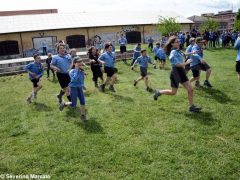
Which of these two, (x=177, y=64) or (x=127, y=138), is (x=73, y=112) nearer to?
(x=127, y=138)

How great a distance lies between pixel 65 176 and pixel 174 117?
370 centimetres

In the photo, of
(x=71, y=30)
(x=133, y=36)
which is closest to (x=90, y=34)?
(x=71, y=30)

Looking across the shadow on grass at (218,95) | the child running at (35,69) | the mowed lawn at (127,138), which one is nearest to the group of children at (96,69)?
the child running at (35,69)

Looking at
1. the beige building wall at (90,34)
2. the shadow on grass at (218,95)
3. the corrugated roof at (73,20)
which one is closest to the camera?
the shadow on grass at (218,95)

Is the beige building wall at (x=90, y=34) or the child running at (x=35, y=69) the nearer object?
the child running at (x=35, y=69)

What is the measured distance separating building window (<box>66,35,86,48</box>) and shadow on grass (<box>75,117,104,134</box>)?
88.9ft

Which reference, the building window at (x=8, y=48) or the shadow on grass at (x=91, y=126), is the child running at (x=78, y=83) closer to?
the shadow on grass at (x=91, y=126)

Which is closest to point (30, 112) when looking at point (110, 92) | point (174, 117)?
point (110, 92)

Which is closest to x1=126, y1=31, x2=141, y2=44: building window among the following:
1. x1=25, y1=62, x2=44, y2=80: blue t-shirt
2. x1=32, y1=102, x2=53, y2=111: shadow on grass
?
x1=25, y1=62, x2=44, y2=80: blue t-shirt

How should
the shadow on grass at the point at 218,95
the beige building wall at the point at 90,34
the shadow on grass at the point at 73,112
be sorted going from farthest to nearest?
1. the beige building wall at the point at 90,34
2. the shadow on grass at the point at 218,95
3. the shadow on grass at the point at 73,112

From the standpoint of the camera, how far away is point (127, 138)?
6.61 metres

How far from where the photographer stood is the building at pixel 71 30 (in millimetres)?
31875

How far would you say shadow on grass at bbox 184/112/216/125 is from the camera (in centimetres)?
735

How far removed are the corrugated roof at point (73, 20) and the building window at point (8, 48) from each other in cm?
129
